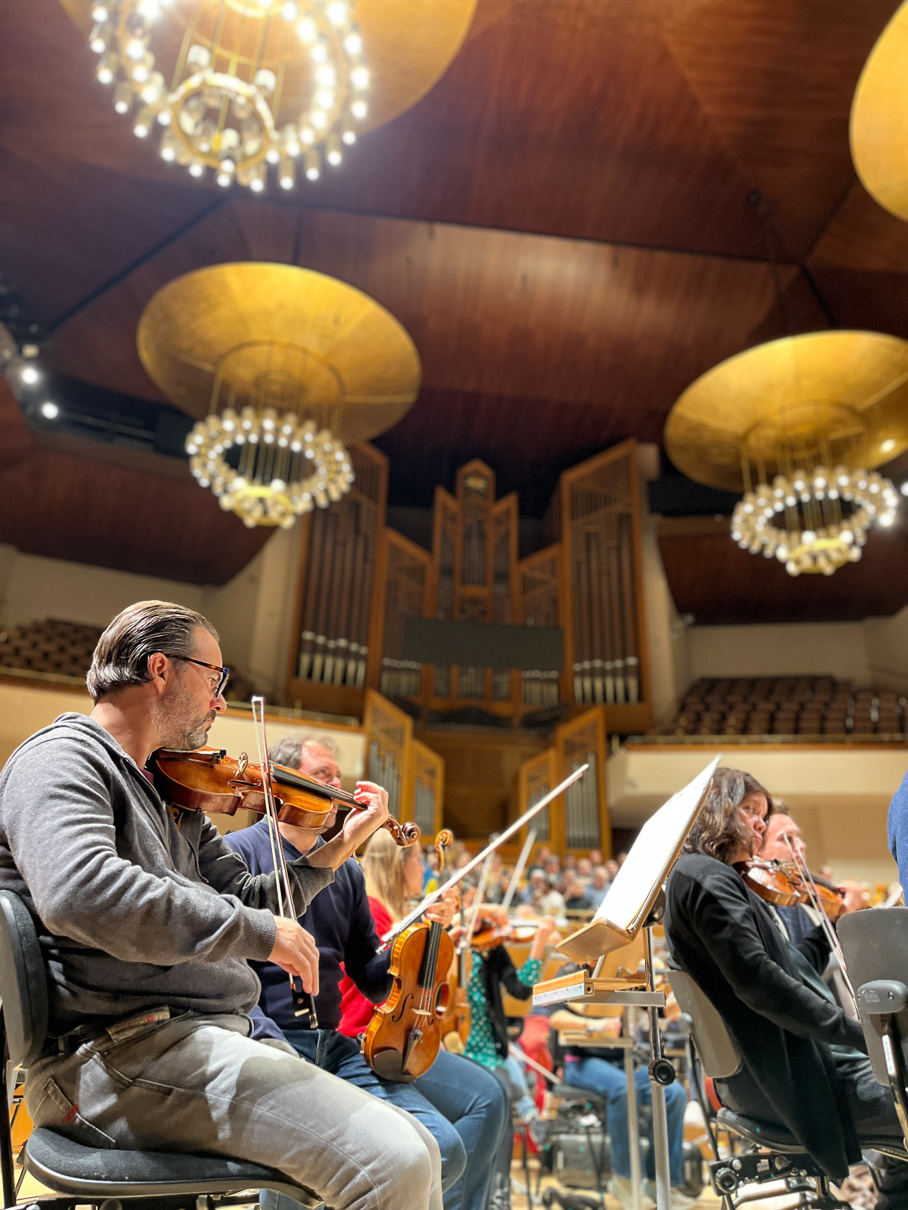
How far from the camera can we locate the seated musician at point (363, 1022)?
183 centimetres

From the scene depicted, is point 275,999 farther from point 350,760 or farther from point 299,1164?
point 350,760

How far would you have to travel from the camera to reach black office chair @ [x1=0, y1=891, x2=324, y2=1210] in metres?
1.09

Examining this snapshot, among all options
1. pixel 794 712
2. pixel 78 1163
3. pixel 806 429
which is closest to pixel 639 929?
pixel 78 1163

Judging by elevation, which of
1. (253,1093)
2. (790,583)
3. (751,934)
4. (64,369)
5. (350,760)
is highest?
(64,369)

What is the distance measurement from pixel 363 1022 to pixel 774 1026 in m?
1.01

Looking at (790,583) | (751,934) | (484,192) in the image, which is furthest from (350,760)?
(751,934)

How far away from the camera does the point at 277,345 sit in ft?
26.2

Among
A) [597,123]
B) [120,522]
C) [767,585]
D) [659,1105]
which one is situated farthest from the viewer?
[767,585]

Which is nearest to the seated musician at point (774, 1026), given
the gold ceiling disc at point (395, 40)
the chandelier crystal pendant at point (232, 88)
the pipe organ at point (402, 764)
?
the chandelier crystal pendant at point (232, 88)

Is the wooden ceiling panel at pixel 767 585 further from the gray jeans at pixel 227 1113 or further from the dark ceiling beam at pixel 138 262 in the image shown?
the gray jeans at pixel 227 1113

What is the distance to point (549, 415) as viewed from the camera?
37.0ft

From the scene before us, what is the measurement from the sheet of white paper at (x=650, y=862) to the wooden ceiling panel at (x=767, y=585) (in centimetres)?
1043

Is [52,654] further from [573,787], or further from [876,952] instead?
[876,952]

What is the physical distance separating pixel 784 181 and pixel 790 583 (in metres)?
5.72
